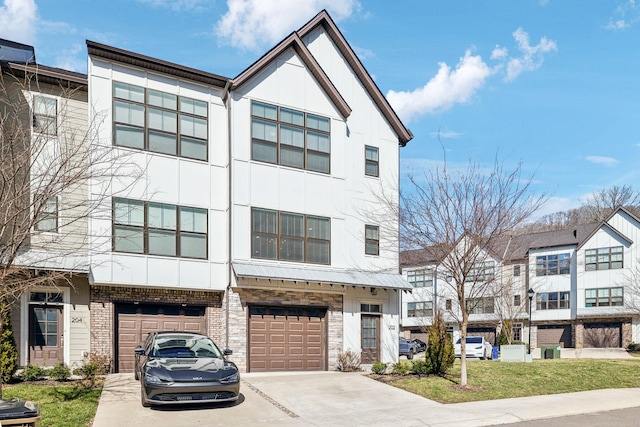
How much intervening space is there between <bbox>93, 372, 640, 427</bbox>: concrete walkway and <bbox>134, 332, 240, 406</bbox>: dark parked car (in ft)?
1.06

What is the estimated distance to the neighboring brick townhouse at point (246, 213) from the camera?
1767 cm

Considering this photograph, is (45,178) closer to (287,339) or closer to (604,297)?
(287,339)

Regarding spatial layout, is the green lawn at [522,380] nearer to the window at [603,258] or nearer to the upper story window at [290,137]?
the upper story window at [290,137]

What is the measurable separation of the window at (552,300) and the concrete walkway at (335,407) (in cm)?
3248

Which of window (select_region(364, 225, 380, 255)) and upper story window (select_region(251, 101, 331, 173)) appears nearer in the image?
upper story window (select_region(251, 101, 331, 173))

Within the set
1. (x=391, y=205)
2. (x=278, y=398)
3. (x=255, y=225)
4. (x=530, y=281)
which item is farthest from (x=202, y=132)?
(x=530, y=281)

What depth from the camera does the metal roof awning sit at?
1860cm

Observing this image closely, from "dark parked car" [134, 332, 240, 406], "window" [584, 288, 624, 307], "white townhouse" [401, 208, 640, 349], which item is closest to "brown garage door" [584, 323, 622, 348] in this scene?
"white townhouse" [401, 208, 640, 349]

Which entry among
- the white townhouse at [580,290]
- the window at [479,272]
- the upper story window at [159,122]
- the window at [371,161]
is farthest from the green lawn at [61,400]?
the white townhouse at [580,290]

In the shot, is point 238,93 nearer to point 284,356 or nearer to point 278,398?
point 284,356

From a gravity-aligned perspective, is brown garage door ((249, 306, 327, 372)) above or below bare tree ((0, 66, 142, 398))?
below

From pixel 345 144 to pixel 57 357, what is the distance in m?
11.6

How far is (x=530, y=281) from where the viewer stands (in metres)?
49.0

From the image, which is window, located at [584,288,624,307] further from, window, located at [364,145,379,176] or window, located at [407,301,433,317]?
window, located at [364,145,379,176]
